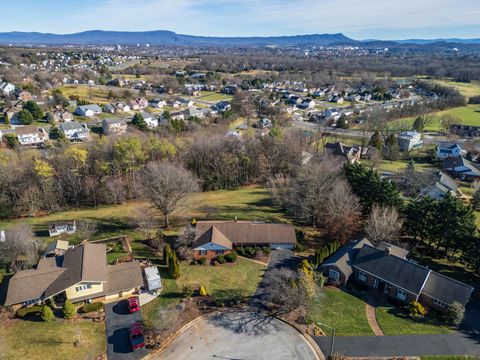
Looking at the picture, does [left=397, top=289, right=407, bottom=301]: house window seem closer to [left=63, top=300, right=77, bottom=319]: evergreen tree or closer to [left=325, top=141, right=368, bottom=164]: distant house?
[left=63, top=300, right=77, bottom=319]: evergreen tree

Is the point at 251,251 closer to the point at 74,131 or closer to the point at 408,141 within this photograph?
the point at 408,141

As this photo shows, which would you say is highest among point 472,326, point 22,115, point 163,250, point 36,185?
point 22,115

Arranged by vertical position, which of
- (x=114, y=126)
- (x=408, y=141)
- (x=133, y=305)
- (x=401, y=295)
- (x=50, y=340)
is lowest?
(x=401, y=295)

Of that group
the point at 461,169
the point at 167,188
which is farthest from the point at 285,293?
the point at 461,169

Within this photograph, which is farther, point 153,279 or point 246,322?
point 153,279

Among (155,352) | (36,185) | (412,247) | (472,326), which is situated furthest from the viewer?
(36,185)

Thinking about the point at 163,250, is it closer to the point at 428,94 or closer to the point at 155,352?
the point at 155,352

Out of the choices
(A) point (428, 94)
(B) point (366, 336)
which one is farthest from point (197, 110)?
(A) point (428, 94)
